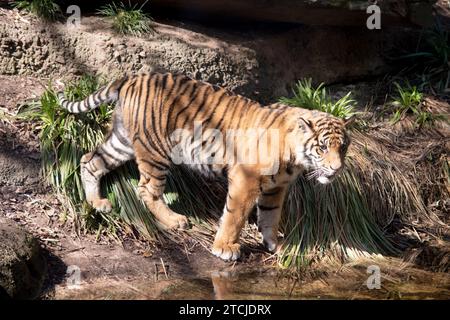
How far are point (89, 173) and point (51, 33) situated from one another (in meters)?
1.60

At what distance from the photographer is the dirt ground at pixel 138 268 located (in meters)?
5.87

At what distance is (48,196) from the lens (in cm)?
667

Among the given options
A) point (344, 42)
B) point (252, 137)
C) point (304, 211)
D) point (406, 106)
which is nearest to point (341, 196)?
point (304, 211)

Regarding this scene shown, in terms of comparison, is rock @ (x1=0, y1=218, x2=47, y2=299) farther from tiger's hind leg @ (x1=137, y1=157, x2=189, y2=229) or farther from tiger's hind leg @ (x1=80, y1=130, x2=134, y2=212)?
tiger's hind leg @ (x1=137, y1=157, x2=189, y2=229)

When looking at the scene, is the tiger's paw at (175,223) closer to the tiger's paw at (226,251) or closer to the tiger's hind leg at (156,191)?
the tiger's hind leg at (156,191)

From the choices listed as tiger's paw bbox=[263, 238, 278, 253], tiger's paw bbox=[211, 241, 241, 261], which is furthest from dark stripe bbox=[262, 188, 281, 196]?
tiger's paw bbox=[211, 241, 241, 261]

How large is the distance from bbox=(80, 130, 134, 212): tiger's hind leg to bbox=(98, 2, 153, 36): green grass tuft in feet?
4.41

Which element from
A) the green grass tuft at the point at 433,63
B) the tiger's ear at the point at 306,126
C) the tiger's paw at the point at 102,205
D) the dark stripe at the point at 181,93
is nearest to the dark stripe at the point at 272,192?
the tiger's ear at the point at 306,126

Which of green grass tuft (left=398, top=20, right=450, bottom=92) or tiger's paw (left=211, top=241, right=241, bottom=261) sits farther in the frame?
green grass tuft (left=398, top=20, right=450, bottom=92)

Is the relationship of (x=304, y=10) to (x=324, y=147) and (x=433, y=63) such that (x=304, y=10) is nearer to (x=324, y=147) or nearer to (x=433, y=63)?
(x=433, y=63)

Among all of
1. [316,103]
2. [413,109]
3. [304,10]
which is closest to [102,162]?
[316,103]

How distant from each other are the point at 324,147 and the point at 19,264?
2341 millimetres

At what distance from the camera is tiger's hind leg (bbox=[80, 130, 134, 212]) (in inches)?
260
